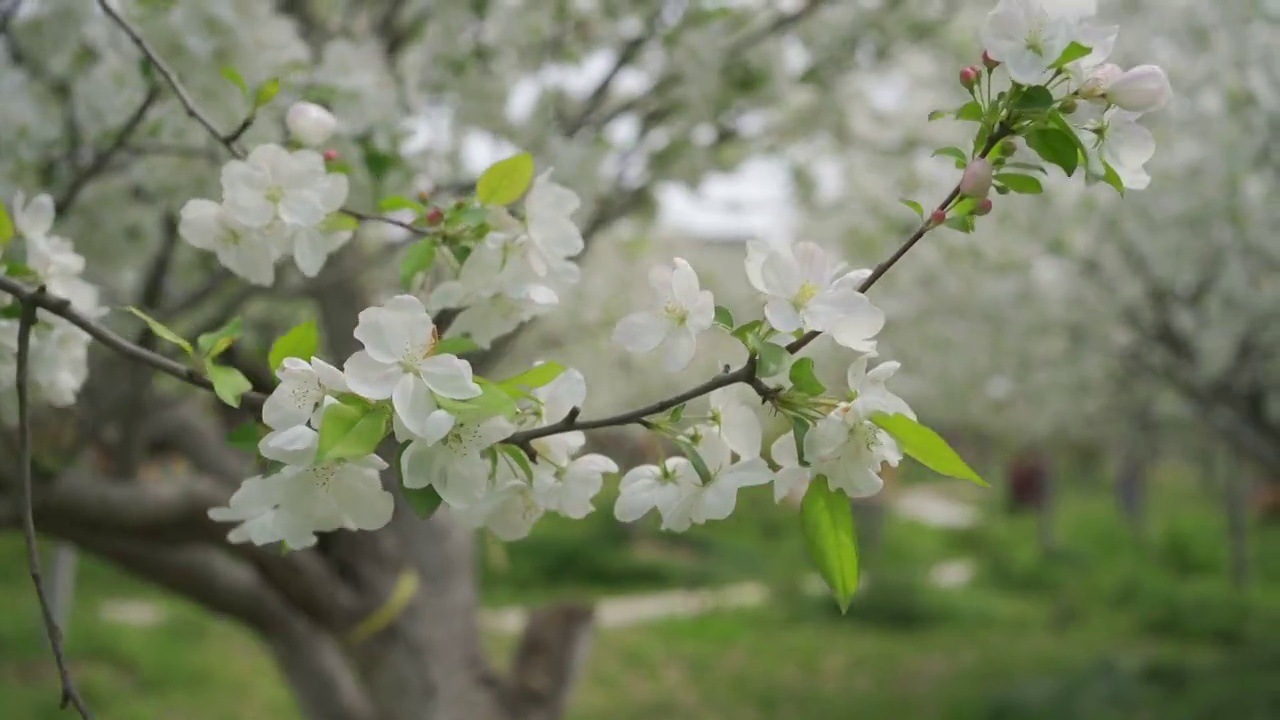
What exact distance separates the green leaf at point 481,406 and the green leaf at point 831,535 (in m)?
0.23

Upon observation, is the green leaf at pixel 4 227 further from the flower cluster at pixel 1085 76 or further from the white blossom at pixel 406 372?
the flower cluster at pixel 1085 76

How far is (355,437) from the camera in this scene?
2.28ft

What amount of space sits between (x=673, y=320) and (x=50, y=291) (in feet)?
2.13

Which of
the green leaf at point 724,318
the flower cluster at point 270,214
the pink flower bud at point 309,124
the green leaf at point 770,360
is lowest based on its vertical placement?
the green leaf at point 770,360

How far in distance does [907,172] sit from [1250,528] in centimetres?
1160

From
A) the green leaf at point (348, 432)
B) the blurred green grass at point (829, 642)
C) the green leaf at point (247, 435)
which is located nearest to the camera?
the green leaf at point (348, 432)

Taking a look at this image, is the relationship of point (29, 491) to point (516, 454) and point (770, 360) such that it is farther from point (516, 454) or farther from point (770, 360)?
point (770, 360)

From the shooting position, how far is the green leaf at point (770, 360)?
2.41 feet

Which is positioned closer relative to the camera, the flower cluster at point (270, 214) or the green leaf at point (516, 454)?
the green leaf at point (516, 454)

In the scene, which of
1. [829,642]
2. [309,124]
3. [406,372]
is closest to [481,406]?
Result: [406,372]

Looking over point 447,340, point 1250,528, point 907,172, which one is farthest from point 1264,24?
point 1250,528

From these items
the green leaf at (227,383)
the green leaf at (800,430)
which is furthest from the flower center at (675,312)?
the green leaf at (227,383)

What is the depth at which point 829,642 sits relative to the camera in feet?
23.5

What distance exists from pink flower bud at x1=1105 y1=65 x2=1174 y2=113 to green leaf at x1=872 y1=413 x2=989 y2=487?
28cm
